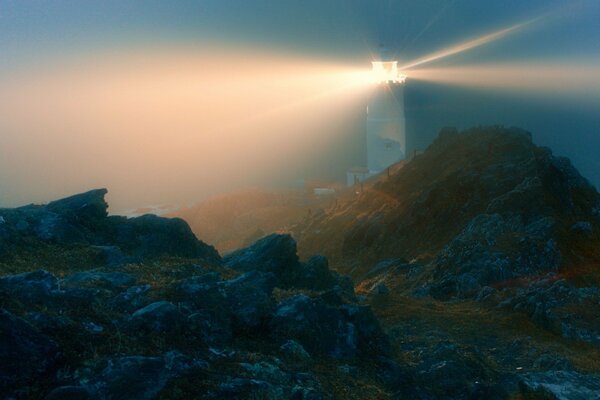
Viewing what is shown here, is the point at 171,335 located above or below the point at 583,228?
below

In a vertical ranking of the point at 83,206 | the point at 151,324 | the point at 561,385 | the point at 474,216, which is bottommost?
the point at 561,385

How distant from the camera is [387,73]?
47.2 meters

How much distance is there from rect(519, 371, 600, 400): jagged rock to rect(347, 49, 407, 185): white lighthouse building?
119 ft

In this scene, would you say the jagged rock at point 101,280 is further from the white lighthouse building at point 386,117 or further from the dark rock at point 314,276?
the white lighthouse building at point 386,117

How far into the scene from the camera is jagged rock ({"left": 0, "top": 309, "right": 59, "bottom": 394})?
723 centimetres

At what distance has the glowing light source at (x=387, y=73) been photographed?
47.0 metres

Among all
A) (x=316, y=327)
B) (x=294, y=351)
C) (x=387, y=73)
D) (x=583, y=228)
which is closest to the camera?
(x=294, y=351)

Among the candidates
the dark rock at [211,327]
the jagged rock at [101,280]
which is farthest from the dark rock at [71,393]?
the jagged rock at [101,280]

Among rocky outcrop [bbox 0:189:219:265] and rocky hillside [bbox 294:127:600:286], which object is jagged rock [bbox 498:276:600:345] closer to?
rocky hillside [bbox 294:127:600:286]

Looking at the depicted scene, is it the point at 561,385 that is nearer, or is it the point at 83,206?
the point at 561,385

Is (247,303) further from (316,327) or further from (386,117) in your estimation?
(386,117)

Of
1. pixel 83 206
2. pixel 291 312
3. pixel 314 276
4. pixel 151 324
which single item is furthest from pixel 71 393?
pixel 314 276

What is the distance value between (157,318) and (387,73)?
4045 centimetres

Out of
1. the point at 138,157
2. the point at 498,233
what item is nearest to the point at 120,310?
the point at 498,233
